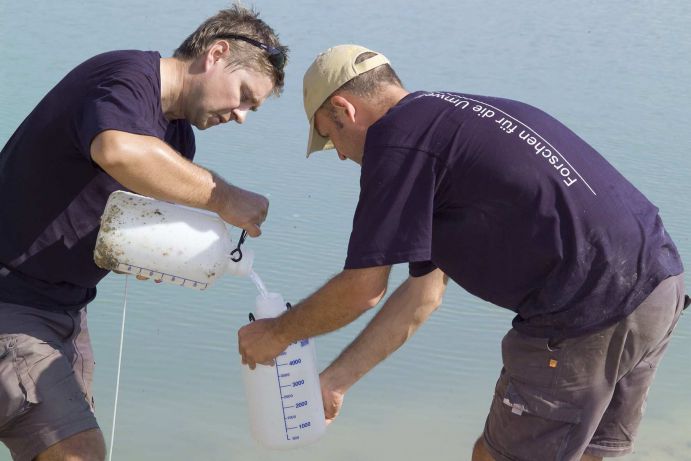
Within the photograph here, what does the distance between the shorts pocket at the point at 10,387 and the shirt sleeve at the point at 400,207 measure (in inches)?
44.4

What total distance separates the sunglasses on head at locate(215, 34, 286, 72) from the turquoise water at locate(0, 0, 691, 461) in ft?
6.09

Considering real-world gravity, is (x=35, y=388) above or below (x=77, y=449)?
above

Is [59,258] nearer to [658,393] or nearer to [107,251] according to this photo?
[107,251]

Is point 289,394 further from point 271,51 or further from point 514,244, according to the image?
point 271,51

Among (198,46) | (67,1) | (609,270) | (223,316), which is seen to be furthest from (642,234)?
(67,1)

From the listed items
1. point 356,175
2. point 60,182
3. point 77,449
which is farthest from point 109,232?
point 356,175

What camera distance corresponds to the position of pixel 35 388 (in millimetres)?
3246

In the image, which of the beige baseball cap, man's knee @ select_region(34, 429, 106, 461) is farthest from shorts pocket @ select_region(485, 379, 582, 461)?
man's knee @ select_region(34, 429, 106, 461)

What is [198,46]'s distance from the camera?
140 inches

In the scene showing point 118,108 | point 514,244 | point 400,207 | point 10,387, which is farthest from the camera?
point 10,387

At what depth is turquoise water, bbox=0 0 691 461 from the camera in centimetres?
497

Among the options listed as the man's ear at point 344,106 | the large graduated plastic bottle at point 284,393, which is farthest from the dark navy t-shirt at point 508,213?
the large graduated plastic bottle at point 284,393

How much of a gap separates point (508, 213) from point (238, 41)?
118 centimetres

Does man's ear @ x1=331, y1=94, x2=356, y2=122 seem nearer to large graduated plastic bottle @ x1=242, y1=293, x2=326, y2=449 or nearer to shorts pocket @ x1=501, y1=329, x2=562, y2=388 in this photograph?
large graduated plastic bottle @ x1=242, y1=293, x2=326, y2=449
